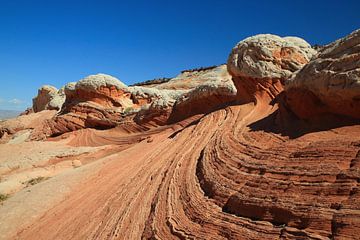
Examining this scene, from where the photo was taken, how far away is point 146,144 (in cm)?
1152

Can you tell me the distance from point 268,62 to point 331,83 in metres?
3.73

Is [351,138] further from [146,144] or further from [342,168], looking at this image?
[146,144]

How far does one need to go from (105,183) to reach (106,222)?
88.9 inches

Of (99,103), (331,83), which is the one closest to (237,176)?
(331,83)

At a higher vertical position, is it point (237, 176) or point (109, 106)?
point (109, 106)

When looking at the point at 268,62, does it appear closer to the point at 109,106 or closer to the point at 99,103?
the point at 109,106

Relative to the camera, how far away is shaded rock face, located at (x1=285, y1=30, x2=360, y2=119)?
5.39m

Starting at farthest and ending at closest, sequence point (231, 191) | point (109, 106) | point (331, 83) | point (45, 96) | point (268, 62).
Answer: point (45, 96), point (109, 106), point (268, 62), point (331, 83), point (231, 191)

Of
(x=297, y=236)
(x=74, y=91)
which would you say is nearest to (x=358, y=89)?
(x=297, y=236)

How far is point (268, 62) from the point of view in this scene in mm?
9289

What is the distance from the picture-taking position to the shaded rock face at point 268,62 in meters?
9.11

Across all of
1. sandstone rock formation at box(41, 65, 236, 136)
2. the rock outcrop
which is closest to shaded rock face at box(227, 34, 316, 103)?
sandstone rock formation at box(41, 65, 236, 136)

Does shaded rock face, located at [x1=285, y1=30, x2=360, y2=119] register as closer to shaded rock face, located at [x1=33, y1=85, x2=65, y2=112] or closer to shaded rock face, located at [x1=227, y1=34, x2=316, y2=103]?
shaded rock face, located at [x1=227, y1=34, x2=316, y2=103]

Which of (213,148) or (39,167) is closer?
(213,148)
